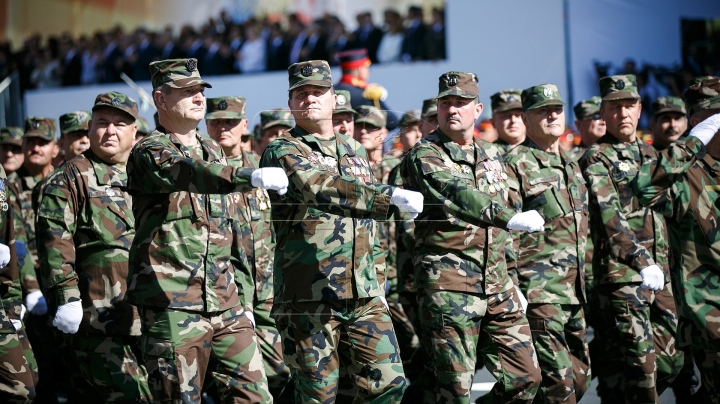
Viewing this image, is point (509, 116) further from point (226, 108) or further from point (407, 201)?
point (407, 201)

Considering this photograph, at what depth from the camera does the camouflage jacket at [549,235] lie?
274 inches

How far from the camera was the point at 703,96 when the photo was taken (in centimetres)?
658

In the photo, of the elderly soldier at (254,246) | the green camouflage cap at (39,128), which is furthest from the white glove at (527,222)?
the green camouflage cap at (39,128)

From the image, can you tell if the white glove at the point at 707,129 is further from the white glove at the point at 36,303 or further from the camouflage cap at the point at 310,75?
the white glove at the point at 36,303

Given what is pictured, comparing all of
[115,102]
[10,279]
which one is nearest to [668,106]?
[115,102]

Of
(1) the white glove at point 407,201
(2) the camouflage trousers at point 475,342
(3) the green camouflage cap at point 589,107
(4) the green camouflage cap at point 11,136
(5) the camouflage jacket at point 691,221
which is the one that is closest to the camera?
(1) the white glove at point 407,201

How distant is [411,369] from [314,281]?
359cm

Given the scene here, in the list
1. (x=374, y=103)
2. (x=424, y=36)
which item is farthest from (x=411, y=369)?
(x=424, y=36)

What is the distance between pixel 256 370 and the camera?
5555mm

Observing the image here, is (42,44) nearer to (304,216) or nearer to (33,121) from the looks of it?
(33,121)

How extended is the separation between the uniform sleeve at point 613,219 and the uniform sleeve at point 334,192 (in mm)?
2726

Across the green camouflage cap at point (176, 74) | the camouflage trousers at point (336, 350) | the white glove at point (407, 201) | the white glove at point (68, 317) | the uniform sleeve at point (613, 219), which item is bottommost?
the camouflage trousers at point (336, 350)

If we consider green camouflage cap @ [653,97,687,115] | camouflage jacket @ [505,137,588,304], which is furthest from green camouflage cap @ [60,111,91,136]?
green camouflage cap @ [653,97,687,115]

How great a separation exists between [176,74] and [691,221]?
3.12 m
